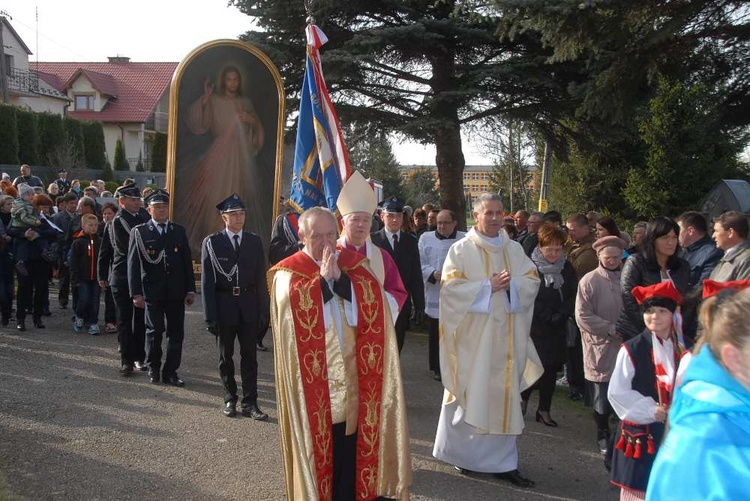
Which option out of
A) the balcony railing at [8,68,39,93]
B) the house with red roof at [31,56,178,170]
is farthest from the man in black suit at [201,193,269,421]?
the house with red roof at [31,56,178,170]

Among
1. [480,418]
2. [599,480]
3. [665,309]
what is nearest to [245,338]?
[480,418]

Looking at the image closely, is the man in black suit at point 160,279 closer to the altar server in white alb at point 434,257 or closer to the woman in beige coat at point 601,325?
the altar server in white alb at point 434,257

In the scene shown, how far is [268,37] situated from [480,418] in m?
9.40

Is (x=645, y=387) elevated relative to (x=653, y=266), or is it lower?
lower

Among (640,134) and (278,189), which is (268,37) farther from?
(640,134)

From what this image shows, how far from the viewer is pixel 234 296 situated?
6.84 m

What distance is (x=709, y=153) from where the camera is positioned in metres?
17.1

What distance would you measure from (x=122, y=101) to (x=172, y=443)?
50.1m

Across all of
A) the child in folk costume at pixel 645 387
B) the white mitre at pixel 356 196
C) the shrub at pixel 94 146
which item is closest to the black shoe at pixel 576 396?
the child in folk costume at pixel 645 387

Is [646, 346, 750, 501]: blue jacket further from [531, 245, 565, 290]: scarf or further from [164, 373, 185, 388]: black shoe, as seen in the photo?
[164, 373, 185, 388]: black shoe

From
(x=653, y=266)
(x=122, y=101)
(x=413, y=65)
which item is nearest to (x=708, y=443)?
(x=653, y=266)

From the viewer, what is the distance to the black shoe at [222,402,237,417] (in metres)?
6.95

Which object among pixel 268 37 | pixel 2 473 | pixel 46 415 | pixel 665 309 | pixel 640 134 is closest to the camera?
pixel 665 309

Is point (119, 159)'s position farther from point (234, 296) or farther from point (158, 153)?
point (234, 296)
